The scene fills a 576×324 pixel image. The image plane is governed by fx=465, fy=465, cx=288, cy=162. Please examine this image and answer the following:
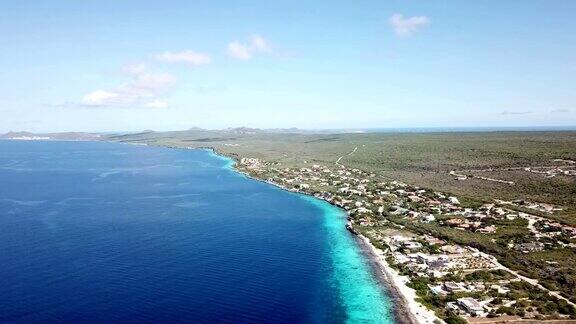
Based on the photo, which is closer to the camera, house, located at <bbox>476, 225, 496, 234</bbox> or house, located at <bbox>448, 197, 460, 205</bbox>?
house, located at <bbox>476, 225, 496, 234</bbox>

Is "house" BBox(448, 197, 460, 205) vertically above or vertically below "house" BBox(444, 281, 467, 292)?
above

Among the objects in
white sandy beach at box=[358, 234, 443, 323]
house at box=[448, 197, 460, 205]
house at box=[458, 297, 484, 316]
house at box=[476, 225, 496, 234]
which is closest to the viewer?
house at box=[458, 297, 484, 316]

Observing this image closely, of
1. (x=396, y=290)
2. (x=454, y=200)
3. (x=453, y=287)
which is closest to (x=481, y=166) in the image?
(x=454, y=200)

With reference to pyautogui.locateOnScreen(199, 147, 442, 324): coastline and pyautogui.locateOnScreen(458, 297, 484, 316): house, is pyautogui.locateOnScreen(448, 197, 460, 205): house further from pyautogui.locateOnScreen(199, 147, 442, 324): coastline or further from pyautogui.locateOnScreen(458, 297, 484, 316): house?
pyautogui.locateOnScreen(458, 297, 484, 316): house

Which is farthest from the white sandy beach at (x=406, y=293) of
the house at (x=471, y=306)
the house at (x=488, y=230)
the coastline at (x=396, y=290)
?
the house at (x=488, y=230)

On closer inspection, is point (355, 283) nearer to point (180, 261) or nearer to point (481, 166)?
point (180, 261)

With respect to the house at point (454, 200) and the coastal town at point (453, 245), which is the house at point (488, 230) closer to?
the coastal town at point (453, 245)

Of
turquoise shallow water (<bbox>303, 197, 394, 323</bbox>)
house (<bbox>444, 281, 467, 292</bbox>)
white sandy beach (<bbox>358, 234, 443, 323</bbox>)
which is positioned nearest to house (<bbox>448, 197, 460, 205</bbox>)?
turquoise shallow water (<bbox>303, 197, 394, 323</bbox>)
